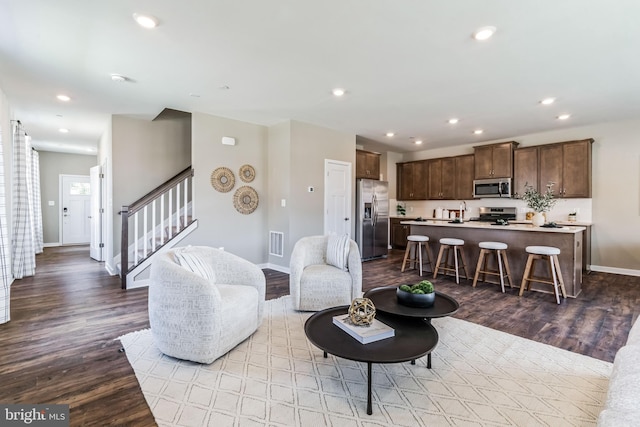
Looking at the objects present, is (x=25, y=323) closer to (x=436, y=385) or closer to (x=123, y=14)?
(x=123, y=14)

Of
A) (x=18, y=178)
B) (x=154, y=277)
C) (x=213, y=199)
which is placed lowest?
(x=154, y=277)

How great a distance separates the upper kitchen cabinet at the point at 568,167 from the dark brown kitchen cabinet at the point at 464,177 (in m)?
1.37

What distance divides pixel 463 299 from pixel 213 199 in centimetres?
410

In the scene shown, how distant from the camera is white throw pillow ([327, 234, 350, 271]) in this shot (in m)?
3.49

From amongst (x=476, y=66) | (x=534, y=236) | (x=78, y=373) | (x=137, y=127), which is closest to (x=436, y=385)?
(x=78, y=373)

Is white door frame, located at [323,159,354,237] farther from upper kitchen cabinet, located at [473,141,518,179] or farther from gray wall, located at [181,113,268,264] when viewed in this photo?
upper kitchen cabinet, located at [473,141,518,179]

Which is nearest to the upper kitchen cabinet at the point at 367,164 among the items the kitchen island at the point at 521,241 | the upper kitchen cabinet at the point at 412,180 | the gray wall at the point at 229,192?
the upper kitchen cabinet at the point at 412,180

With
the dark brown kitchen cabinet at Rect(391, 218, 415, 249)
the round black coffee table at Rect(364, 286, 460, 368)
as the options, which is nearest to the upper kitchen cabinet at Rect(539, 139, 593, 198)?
the dark brown kitchen cabinet at Rect(391, 218, 415, 249)

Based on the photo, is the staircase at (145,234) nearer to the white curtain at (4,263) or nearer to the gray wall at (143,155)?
the gray wall at (143,155)

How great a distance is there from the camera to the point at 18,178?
4770mm

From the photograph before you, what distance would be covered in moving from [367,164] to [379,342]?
5493 millimetres

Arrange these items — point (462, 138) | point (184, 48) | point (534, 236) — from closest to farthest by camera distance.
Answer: point (184, 48) → point (534, 236) → point (462, 138)

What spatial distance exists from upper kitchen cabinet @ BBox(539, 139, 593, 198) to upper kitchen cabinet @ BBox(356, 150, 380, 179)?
10.8ft

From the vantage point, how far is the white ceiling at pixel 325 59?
2338 millimetres
